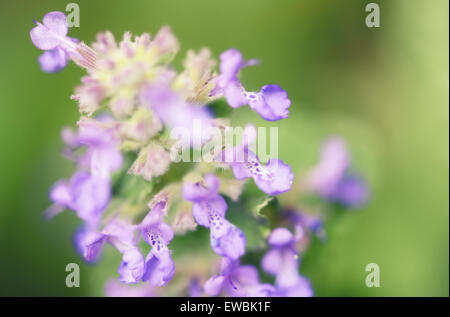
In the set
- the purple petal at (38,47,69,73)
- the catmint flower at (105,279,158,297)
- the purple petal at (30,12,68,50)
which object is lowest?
the catmint flower at (105,279,158,297)

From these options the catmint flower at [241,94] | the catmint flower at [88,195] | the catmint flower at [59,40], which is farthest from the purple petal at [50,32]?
the catmint flower at [241,94]

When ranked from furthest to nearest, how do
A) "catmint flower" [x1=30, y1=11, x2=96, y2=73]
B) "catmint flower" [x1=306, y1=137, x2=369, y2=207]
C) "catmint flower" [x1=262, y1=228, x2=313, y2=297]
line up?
"catmint flower" [x1=306, y1=137, x2=369, y2=207] → "catmint flower" [x1=262, y1=228, x2=313, y2=297] → "catmint flower" [x1=30, y1=11, x2=96, y2=73]

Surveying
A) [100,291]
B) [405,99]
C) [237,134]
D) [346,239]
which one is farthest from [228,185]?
[405,99]

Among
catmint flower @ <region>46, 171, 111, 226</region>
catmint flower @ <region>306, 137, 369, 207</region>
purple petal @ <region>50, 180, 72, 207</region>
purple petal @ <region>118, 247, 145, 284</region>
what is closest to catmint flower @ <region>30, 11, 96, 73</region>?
catmint flower @ <region>46, 171, 111, 226</region>

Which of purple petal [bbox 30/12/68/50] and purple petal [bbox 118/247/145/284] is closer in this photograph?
purple petal [bbox 118/247/145/284]

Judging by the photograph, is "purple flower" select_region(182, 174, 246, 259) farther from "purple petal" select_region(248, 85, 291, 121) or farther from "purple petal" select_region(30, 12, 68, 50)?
"purple petal" select_region(30, 12, 68, 50)

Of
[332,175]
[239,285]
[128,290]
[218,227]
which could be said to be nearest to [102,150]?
[218,227]
